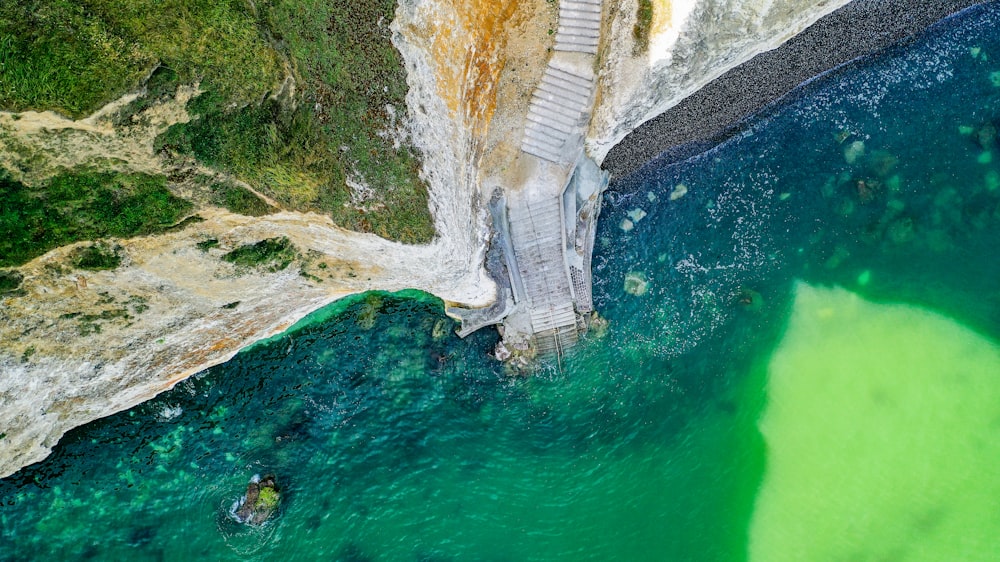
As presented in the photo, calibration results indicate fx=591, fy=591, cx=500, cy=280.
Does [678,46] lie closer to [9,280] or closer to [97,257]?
[97,257]

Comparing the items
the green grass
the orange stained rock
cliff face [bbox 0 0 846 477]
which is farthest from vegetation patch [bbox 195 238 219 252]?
the orange stained rock

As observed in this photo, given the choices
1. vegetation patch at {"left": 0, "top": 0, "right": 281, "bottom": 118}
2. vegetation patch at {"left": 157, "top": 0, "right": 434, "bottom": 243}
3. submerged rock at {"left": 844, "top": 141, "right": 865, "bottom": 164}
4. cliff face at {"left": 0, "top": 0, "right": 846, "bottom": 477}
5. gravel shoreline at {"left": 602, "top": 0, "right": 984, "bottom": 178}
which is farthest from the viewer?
submerged rock at {"left": 844, "top": 141, "right": 865, "bottom": 164}

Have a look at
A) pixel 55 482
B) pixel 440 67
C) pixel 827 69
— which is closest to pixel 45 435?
pixel 55 482

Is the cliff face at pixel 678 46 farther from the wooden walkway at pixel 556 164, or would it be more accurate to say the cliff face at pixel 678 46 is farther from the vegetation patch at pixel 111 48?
the vegetation patch at pixel 111 48

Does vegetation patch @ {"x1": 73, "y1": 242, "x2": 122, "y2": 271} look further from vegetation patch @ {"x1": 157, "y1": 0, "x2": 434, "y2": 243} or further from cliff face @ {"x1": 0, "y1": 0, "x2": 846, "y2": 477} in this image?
vegetation patch @ {"x1": 157, "y1": 0, "x2": 434, "y2": 243}

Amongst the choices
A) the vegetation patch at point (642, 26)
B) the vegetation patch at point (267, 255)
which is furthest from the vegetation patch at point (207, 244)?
the vegetation patch at point (642, 26)

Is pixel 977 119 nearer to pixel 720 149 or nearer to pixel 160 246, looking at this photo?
pixel 720 149
